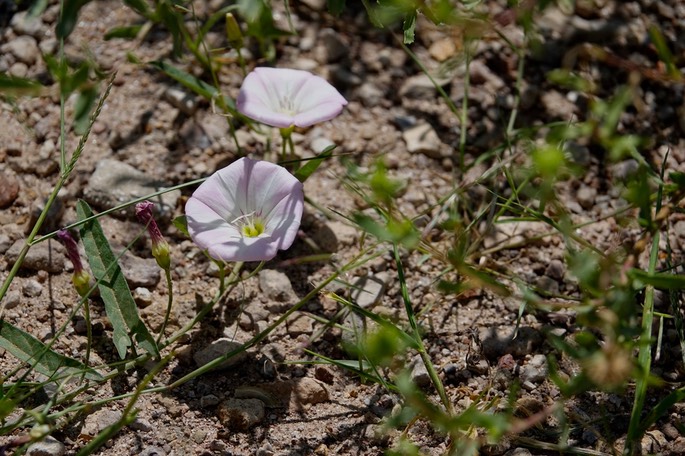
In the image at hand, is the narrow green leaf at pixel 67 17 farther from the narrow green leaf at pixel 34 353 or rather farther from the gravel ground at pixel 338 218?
the narrow green leaf at pixel 34 353

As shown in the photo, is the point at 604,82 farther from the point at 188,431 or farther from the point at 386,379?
the point at 188,431

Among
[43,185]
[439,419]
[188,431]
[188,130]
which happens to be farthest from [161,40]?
[439,419]

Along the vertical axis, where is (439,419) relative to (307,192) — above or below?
above

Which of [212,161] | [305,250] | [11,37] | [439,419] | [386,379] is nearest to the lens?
[439,419]

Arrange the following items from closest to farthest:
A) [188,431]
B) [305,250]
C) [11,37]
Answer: [188,431] < [305,250] < [11,37]

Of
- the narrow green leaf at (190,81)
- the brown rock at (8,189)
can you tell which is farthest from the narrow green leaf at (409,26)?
the brown rock at (8,189)

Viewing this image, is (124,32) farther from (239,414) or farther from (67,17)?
(239,414)

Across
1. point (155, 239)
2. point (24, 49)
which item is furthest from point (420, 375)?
point (24, 49)
